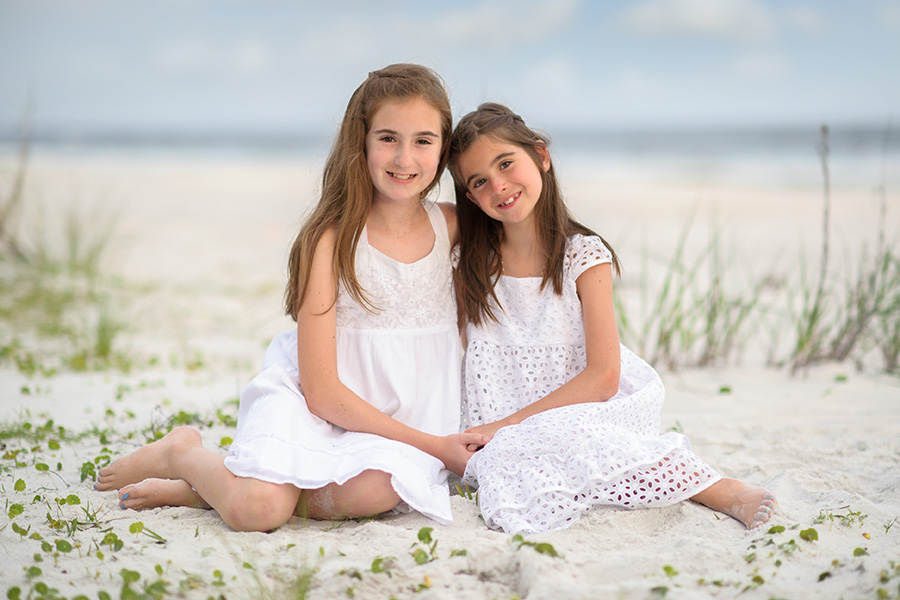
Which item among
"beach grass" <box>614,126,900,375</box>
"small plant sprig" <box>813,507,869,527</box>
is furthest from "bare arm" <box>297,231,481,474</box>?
"beach grass" <box>614,126,900,375</box>

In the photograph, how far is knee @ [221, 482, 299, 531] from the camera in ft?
7.00

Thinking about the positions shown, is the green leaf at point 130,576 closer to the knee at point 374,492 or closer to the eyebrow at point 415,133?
the knee at point 374,492

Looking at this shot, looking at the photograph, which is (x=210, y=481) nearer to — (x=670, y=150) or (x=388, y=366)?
(x=388, y=366)

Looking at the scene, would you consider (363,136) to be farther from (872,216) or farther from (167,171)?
(167,171)

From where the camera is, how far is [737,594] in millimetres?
1717

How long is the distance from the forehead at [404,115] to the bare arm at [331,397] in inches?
23.4

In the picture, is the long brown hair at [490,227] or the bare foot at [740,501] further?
the long brown hair at [490,227]

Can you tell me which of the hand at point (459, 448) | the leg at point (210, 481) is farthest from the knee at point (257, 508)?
the hand at point (459, 448)

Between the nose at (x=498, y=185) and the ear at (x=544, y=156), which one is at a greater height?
the ear at (x=544, y=156)

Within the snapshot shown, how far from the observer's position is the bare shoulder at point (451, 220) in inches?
115

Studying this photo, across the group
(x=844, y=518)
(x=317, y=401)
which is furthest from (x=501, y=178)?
(x=844, y=518)

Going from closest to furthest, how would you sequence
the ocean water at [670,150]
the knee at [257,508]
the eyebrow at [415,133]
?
the knee at [257,508] → the eyebrow at [415,133] → the ocean water at [670,150]

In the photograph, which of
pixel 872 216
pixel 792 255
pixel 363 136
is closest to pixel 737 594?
pixel 363 136

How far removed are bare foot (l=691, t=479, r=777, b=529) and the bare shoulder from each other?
4.22 ft
